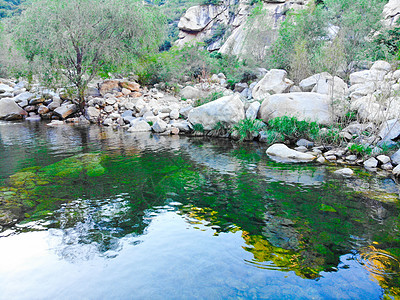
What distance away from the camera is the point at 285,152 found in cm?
952

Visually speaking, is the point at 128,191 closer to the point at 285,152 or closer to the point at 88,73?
the point at 285,152

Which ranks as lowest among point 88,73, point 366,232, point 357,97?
point 366,232

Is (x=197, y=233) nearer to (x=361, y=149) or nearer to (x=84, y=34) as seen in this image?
(x=361, y=149)

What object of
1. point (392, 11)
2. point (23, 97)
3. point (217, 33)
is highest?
point (217, 33)

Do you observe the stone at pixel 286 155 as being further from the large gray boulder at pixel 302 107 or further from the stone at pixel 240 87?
the stone at pixel 240 87

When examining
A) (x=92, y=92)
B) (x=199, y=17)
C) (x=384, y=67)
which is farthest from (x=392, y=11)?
(x=199, y=17)

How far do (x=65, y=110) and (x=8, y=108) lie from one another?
4.31 m

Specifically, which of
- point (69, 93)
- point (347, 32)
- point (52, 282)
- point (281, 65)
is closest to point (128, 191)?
point (52, 282)

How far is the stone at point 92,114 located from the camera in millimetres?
18734

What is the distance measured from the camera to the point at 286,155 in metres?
9.40

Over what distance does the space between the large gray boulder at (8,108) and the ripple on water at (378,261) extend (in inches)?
871

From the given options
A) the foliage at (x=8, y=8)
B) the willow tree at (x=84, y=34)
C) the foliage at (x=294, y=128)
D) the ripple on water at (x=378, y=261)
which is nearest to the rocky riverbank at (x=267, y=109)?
the foliage at (x=294, y=128)

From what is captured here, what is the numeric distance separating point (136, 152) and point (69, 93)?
10.7 meters

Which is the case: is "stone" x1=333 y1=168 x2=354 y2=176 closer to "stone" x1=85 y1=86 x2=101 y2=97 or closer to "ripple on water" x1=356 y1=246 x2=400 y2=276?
"ripple on water" x1=356 y1=246 x2=400 y2=276
